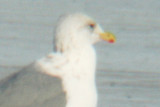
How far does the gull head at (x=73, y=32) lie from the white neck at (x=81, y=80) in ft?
0.23

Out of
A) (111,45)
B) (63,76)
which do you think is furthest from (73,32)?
(111,45)

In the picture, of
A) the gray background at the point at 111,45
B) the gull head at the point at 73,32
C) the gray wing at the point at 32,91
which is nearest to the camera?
the gray wing at the point at 32,91

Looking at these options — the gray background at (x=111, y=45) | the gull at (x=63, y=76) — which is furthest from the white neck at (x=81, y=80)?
the gray background at (x=111, y=45)

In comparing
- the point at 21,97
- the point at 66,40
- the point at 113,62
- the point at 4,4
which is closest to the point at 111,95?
the point at 113,62

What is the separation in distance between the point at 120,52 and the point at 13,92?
274 cm

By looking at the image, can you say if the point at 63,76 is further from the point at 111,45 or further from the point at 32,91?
the point at 111,45

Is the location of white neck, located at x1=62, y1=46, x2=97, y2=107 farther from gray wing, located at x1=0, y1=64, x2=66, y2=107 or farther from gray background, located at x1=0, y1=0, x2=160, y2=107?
gray background, located at x1=0, y1=0, x2=160, y2=107

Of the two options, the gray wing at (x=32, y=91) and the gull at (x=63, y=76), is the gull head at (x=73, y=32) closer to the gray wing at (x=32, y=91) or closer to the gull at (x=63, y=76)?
the gull at (x=63, y=76)

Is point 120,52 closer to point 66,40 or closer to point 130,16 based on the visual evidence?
point 130,16

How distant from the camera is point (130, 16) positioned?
30.0 ft

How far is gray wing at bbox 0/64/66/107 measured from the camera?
5.53 metres

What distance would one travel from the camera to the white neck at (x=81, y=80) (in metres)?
5.75

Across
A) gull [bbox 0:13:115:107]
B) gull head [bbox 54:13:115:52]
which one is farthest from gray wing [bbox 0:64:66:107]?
gull head [bbox 54:13:115:52]

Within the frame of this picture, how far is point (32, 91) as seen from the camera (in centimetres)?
564
